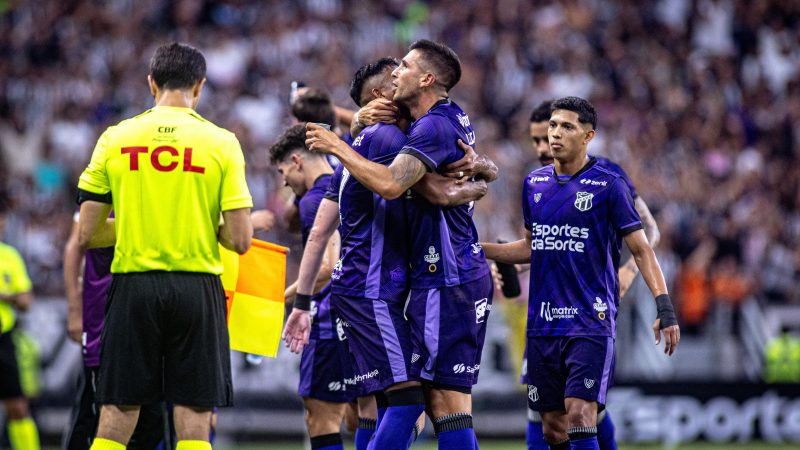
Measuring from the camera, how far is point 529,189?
8.35 m

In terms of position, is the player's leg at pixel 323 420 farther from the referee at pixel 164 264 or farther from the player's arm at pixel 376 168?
the player's arm at pixel 376 168

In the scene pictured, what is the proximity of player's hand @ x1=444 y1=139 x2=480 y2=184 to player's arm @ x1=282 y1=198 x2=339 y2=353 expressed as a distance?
0.85 metres

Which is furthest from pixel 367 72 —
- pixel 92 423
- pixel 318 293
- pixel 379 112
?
pixel 92 423

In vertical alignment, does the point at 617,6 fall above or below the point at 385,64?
above

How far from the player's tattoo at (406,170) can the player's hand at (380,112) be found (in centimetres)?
55

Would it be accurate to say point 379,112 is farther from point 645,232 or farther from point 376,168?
point 645,232

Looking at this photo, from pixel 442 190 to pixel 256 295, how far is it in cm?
192

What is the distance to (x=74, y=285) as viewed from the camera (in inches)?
359

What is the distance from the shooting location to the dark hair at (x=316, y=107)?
9.14m

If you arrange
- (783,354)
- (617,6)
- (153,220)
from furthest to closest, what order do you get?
(617,6)
(783,354)
(153,220)

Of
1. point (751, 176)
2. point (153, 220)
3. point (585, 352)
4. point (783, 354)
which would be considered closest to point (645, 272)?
point (585, 352)

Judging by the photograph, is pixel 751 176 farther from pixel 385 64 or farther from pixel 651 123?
pixel 385 64

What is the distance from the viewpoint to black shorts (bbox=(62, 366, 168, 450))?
8.52 metres

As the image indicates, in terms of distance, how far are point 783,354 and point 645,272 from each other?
9.05 m
